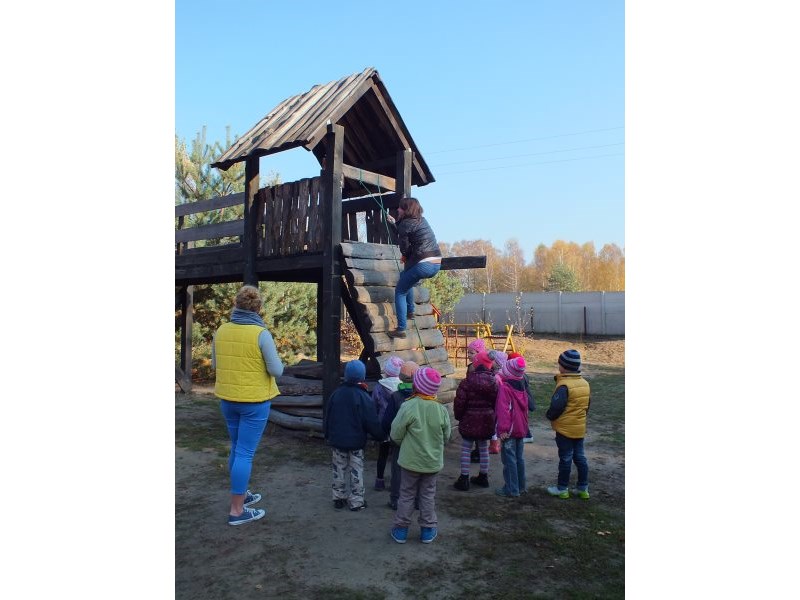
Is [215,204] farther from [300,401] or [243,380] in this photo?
[243,380]

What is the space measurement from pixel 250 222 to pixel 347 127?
219 cm

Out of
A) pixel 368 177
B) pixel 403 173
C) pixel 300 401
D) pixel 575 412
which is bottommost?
pixel 300 401

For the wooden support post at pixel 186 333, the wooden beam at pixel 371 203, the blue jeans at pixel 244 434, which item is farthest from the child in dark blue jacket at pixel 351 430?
the wooden support post at pixel 186 333

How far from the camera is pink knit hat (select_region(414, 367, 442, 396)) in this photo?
4.54m

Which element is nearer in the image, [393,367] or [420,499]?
[420,499]

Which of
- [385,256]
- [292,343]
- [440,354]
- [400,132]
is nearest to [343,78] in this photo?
[400,132]

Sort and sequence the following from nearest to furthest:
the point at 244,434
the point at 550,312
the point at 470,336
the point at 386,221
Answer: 1. the point at 244,434
2. the point at 386,221
3. the point at 470,336
4. the point at 550,312

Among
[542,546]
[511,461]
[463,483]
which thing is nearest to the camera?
[542,546]

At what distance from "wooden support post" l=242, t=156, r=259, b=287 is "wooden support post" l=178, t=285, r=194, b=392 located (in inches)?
Answer: 160

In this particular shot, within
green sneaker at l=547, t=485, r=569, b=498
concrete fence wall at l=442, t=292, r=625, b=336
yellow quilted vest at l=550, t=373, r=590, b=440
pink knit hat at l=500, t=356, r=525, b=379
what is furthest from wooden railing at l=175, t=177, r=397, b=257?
concrete fence wall at l=442, t=292, r=625, b=336

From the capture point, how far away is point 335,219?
285 inches

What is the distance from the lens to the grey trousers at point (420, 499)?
4.38 metres

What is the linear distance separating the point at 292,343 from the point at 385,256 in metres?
7.83

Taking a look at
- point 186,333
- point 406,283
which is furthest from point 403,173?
point 186,333
